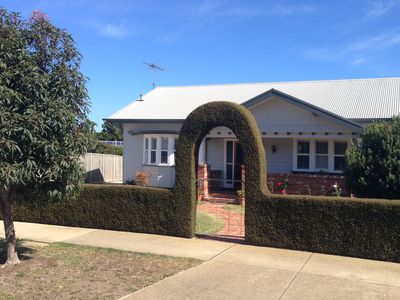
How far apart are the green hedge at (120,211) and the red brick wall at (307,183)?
21.3 feet

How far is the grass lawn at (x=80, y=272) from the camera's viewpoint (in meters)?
6.23

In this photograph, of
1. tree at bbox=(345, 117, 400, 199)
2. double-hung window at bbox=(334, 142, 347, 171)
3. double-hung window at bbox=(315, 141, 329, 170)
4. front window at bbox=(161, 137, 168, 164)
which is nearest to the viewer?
tree at bbox=(345, 117, 400, 199)

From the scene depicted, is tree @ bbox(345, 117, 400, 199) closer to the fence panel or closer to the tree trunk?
the tree trunk

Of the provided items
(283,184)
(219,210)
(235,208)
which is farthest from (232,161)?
(219,210)

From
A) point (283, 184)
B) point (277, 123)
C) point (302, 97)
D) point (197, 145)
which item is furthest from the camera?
point (302, 97)

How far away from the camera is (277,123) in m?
18.3

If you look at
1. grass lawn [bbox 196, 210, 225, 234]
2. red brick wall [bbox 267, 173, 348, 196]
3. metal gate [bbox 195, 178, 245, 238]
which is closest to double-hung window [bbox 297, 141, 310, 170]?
red brick wall [bbox 267, 173, 348, 196]

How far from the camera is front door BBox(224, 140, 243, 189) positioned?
65.0 ft

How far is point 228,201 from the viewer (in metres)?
16.6

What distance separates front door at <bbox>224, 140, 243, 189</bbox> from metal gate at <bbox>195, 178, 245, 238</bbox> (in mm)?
507

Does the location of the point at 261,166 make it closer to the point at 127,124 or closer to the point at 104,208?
the point at 104,208

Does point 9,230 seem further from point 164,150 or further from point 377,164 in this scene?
point 164,150

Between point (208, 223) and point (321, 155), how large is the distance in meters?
7.80

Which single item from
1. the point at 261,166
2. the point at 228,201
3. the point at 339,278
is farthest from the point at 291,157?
the point at 339,278
